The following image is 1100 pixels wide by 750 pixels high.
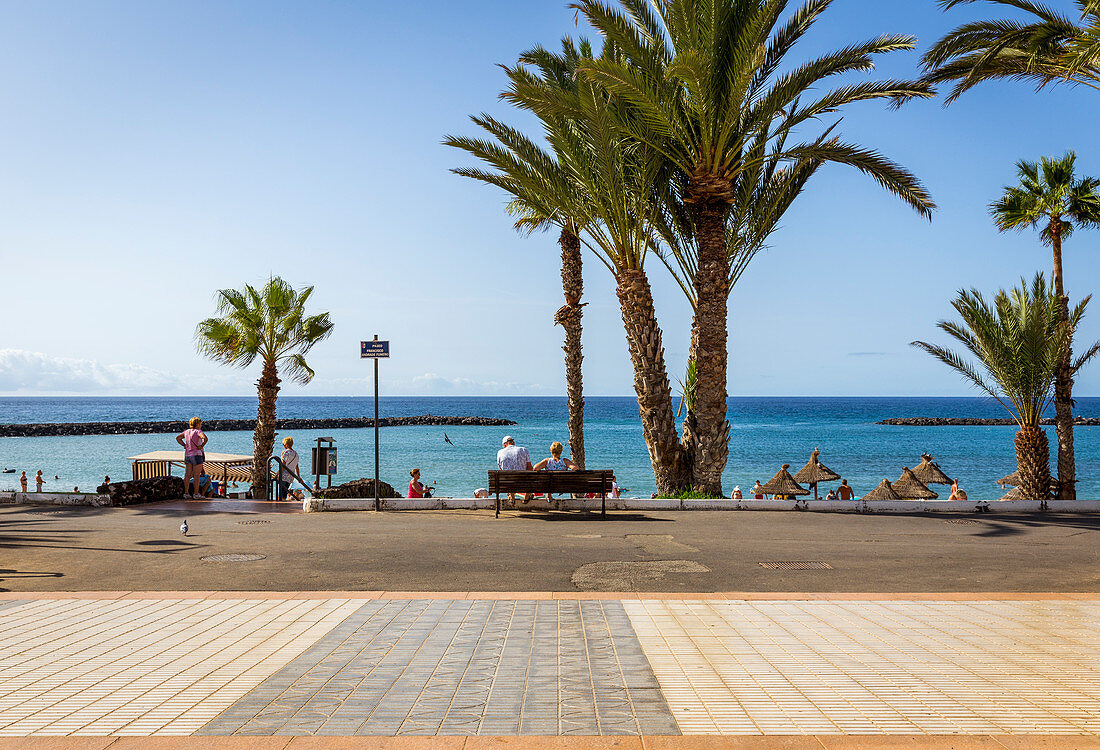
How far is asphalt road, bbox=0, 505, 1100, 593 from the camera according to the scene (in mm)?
8133

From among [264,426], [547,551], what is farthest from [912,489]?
[264,426]

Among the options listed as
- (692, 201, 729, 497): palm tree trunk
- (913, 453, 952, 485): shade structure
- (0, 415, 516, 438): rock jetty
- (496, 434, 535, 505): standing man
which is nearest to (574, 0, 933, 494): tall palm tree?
(692, 201, 729, 497): palm tree trunk

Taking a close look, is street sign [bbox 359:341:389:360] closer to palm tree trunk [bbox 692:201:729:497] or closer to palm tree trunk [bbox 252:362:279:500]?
palm tree trunk [bbox 692:201:729:497]

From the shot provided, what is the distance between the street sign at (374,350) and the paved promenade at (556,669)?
302 inches

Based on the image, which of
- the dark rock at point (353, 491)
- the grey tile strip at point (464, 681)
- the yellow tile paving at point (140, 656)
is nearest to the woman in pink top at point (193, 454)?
the dark rock at point (353, 491)

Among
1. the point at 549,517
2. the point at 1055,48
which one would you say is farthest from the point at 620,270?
the point at 1055,48

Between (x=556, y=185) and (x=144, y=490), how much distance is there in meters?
10.9

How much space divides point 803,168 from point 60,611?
1586cm

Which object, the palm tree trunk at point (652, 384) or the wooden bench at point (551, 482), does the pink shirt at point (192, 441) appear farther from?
the palm tree trunk at point (652, 384)

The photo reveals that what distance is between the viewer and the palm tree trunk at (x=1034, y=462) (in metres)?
18.9

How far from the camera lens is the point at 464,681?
15.7ft

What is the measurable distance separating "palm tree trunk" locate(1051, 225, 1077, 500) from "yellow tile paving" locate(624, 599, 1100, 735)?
15.0 meters

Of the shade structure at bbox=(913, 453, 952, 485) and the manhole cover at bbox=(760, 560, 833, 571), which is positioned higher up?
the manhole cover at bbox=(760, 560, 833, 571)

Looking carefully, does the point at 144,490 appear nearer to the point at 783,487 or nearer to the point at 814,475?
the point at 783,487
